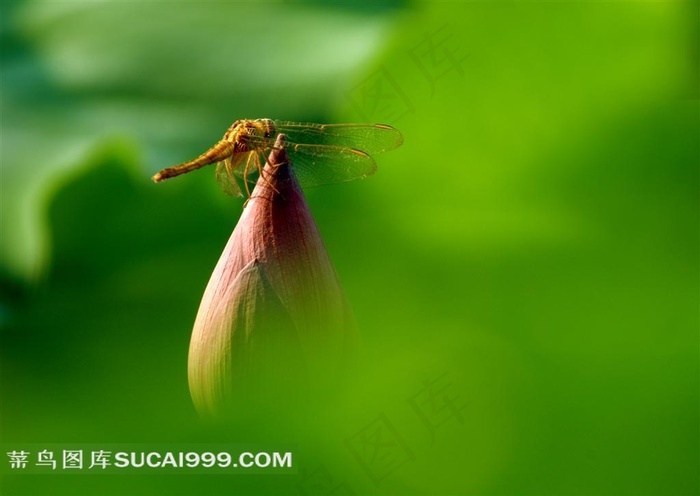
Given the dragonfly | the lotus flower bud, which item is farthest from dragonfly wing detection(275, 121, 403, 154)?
the lotus flower bud

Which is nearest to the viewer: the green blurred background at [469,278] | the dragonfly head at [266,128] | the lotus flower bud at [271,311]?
the lotus flower bud at [271,311]

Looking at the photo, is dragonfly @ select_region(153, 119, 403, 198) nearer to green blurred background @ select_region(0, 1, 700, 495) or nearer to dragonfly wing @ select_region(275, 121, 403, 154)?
dragonfly wing @ select_region(275, 121, 403, 154)

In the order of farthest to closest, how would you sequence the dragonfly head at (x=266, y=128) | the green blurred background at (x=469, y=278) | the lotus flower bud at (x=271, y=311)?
the green blurred background at (x=469, y=278) → the dragonfly head at (x=266, y=128) → the lotus flower bud at (x=271, y=311)

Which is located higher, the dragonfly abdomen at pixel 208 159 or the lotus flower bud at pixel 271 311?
the dragonfly abdomen at pixel 208 159

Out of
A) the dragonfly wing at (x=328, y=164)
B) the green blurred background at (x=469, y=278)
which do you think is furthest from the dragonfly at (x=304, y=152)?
the green blurred background at (x=469, y=278)

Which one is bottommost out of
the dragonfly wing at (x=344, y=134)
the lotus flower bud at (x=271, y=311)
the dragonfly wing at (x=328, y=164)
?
the lotus flower bud at (x=271, y=311)

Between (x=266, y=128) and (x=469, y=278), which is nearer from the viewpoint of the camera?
(x=266, y=128)

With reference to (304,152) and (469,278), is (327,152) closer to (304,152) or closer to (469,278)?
(304,152)

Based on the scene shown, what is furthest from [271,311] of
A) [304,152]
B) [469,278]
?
[469,278]

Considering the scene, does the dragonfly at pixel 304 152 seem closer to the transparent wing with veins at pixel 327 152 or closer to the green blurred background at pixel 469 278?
the transparent wing with veins at pixel 327 152
